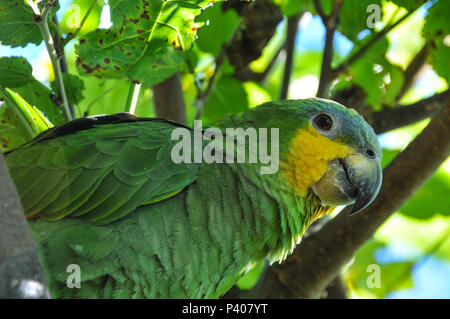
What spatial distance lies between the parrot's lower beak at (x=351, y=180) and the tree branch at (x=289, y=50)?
1166 millimetres

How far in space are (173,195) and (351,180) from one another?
0.77 meters

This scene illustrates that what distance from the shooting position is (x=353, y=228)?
289cm

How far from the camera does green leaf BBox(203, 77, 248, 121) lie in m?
3.23

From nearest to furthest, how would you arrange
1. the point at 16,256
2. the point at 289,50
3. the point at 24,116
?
the point at 16,256
the point at 24,116
the point at 289,50

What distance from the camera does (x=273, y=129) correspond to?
2.40m

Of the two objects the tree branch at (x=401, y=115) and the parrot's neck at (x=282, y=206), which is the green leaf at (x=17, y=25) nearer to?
the parrot's neck at (x=282, y=206)

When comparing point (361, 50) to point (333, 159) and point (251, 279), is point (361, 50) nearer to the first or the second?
point (333, 159)

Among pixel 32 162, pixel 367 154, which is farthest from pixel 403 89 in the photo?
pixel 32 162

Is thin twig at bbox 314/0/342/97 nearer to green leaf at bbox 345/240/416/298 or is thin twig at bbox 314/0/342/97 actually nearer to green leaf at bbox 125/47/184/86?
green leaf at bbox 125/47/184/86

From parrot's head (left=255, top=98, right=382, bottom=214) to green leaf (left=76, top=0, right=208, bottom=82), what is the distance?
2.19 feet

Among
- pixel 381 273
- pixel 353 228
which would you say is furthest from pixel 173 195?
pixel 381 273

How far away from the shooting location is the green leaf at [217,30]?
9.66ft

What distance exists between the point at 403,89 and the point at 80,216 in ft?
8.98

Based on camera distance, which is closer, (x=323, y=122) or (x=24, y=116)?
(x=24, y=116)
